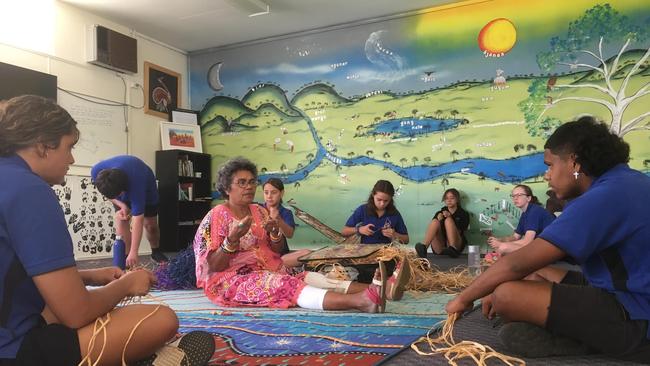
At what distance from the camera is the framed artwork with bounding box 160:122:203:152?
A: 7.64 metres

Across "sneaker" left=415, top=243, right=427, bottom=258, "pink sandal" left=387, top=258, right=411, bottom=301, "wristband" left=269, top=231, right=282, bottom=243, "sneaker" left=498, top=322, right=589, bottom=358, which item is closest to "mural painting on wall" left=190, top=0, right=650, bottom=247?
"sneaker" left=415, top=243, right=427, bottom=258

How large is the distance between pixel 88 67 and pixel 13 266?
236 inches

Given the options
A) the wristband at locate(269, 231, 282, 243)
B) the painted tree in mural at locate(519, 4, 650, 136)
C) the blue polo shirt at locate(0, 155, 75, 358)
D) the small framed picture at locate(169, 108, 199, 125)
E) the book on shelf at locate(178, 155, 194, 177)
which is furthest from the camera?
the small framed picture at locate(169, 108, 199, 125)

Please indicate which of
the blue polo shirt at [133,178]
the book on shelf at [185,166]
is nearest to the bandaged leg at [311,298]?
the blue polo shirt at [133,178]

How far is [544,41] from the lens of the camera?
239 inches

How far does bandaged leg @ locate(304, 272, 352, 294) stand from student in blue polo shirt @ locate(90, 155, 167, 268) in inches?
68.9

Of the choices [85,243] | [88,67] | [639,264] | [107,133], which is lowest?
[85,243]

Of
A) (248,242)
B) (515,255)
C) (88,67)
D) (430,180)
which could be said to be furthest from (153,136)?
(515,255)

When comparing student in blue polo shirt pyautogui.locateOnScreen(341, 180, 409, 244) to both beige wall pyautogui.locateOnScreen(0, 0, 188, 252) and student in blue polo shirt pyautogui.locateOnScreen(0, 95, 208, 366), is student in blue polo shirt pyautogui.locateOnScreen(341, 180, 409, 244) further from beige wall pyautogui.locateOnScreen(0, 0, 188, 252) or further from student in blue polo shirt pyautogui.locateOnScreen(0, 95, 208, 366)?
beige wall pyautogui.locateOnScreen(0, 0, 188, 252)

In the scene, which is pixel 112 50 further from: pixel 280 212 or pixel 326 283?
pixel 326 283

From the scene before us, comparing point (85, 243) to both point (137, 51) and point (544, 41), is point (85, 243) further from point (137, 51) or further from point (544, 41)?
point (544, 41)

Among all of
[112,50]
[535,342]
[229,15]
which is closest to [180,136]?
[112,50]

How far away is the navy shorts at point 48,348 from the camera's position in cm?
135

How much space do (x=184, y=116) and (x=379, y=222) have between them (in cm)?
472
